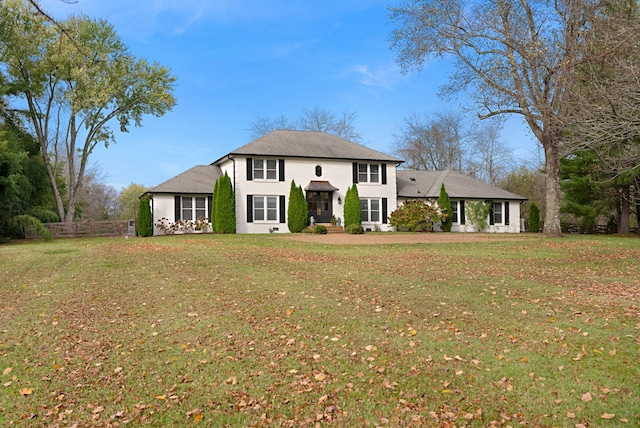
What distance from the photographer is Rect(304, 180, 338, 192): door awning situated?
28.1 meters

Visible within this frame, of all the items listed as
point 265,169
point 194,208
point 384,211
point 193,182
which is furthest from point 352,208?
point 193,182

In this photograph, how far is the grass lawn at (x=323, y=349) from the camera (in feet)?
14.2

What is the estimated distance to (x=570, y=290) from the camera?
8875mm

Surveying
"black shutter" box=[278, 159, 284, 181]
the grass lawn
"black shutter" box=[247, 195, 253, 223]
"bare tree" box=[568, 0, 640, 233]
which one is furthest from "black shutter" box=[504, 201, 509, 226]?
the grass lawn

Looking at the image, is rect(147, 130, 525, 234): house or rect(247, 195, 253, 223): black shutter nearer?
rect(147, 130, 525, 234): house

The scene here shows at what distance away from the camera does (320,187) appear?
1110 inches

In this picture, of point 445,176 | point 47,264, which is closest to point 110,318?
point 47,264

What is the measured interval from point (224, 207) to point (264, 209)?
Answer: 2.56 m

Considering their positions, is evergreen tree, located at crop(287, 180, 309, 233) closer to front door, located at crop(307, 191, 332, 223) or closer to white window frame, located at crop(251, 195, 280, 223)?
white window frame, located at crop(251, 195, 280, 223)

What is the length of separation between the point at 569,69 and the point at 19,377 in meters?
15.3

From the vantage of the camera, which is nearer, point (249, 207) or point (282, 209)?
point (249, 207)

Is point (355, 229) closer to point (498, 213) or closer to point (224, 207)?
point (224, 207)

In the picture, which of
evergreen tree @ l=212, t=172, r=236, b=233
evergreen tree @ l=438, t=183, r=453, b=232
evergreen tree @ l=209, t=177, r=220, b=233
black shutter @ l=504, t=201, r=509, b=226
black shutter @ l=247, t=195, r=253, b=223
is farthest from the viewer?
black shutter @ l=504, t=201, r=509, b=226

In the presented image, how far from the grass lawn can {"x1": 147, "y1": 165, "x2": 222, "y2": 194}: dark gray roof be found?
651 inches
